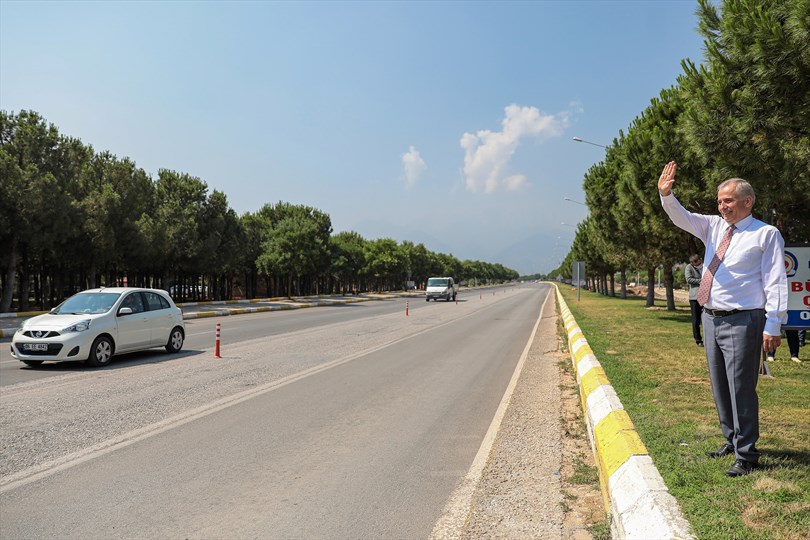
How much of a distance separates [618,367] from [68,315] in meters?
10.6

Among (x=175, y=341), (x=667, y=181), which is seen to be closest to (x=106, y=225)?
(x=175, y=341)

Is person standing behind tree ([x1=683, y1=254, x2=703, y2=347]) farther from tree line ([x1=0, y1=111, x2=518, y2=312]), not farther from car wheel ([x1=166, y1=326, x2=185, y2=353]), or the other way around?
tree line ([x1=0, y1=111, x2=518, y2=312])

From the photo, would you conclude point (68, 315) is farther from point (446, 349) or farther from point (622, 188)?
point (622, 188)

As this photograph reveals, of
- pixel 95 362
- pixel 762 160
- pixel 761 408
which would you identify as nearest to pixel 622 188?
pixel 762 160

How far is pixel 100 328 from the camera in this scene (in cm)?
1114

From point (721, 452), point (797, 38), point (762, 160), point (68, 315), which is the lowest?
point (721, 452)

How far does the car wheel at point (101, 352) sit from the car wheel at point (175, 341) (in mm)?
1862

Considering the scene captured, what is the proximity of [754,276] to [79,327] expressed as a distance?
1111cm

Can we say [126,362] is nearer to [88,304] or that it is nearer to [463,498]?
[88,304]

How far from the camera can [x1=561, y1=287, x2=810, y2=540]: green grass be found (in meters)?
3.29

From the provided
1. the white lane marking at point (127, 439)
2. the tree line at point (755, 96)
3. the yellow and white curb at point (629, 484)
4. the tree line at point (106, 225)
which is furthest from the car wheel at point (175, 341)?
the tree line at point (106, 225)

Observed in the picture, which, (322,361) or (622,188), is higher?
(622,188)

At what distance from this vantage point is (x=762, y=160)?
29.7 feet

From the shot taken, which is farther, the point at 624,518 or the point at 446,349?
the point at 446,349
